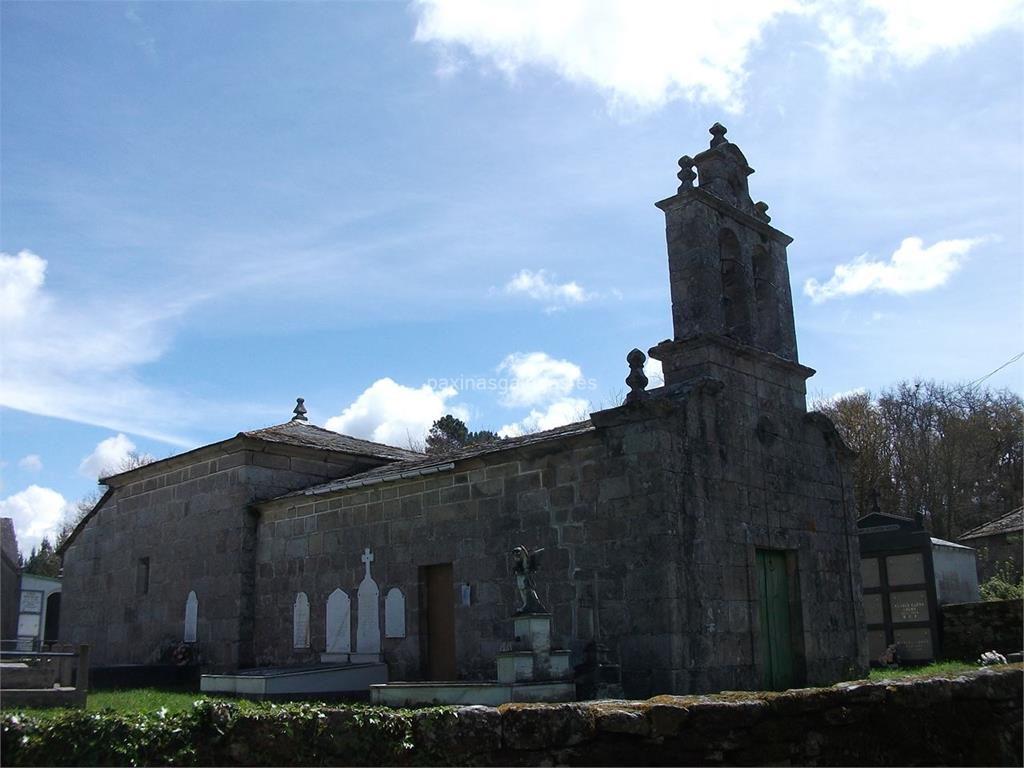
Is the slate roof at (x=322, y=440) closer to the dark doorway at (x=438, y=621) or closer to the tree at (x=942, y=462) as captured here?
the dark doorway at (x=438, y=621)

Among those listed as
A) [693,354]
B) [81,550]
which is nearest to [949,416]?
[693,354]

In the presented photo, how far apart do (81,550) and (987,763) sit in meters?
19.4

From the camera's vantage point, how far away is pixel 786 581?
13.8 meters

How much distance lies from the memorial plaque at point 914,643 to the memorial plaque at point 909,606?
23 centimetres

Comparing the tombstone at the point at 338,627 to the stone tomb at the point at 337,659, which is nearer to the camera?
the stone tomb at the point at 337,659

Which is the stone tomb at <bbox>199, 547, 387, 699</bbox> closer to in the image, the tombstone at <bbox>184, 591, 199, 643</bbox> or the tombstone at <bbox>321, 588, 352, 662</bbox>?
the tombstone at <bbox>321, 588, 352, 662</bbox>

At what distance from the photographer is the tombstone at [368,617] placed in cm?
1466

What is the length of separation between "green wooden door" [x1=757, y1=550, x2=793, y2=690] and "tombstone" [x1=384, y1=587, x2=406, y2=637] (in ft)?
18.1

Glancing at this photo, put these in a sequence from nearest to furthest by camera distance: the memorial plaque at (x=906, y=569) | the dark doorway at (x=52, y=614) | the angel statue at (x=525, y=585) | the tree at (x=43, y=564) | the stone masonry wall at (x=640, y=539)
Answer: the angel statue at (x=525, y=585) → the stone masonry wall at (x=640, y=539) → the memorial plaque at (x=906, y=569) → the dark doorway at (x=52, y=614) → the tree at (x=43, y=564)

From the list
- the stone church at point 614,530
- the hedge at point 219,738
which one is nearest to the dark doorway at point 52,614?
the stone church at point 614,530

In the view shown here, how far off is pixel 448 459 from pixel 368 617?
3005 mm

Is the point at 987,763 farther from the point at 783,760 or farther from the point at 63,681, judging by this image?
the point at 63,681

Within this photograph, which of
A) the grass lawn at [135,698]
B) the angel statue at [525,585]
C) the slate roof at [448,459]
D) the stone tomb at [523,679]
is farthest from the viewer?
the slate roof at [448,459]

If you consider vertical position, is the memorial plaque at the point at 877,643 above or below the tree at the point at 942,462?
below
